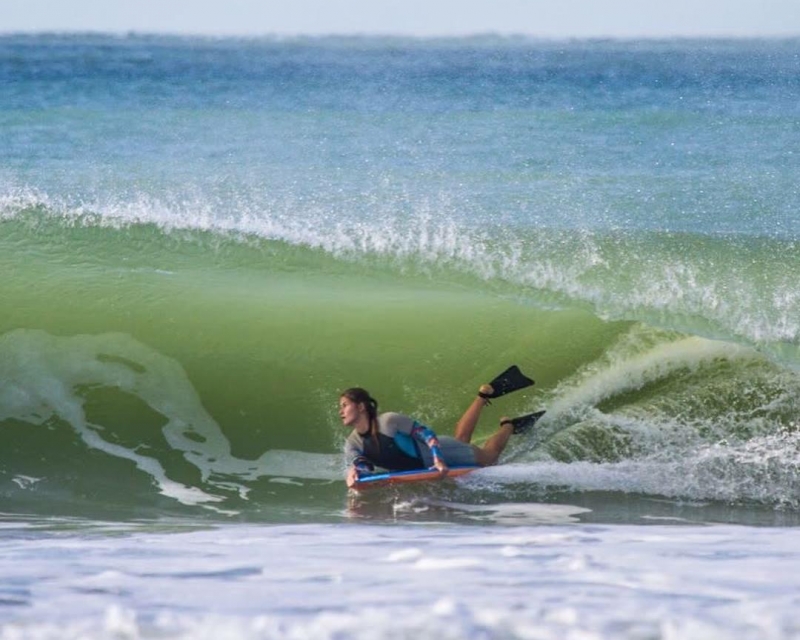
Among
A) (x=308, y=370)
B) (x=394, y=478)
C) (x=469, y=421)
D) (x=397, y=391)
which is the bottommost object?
(x=394, y=478)

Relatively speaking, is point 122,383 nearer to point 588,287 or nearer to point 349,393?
point 349,393

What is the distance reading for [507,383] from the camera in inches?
358

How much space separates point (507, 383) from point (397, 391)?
1.05m

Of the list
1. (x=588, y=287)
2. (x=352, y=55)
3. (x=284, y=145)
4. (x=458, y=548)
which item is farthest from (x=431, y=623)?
(x=352, y=55)

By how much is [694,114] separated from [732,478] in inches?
725

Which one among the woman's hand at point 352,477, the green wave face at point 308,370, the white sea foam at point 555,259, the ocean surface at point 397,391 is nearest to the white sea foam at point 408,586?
the ocean surface at point 397,391

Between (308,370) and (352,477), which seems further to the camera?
(308,370)

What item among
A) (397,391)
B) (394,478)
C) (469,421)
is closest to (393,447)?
(394,478)

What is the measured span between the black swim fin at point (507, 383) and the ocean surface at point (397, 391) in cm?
37

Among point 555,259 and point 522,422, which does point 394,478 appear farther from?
point 555,259

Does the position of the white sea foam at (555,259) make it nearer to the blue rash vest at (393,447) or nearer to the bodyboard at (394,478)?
the blue rash vest at (393,447)

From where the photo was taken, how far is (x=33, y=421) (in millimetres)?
9414

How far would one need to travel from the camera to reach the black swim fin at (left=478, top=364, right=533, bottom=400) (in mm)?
9061

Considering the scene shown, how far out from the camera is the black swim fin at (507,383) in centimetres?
906
